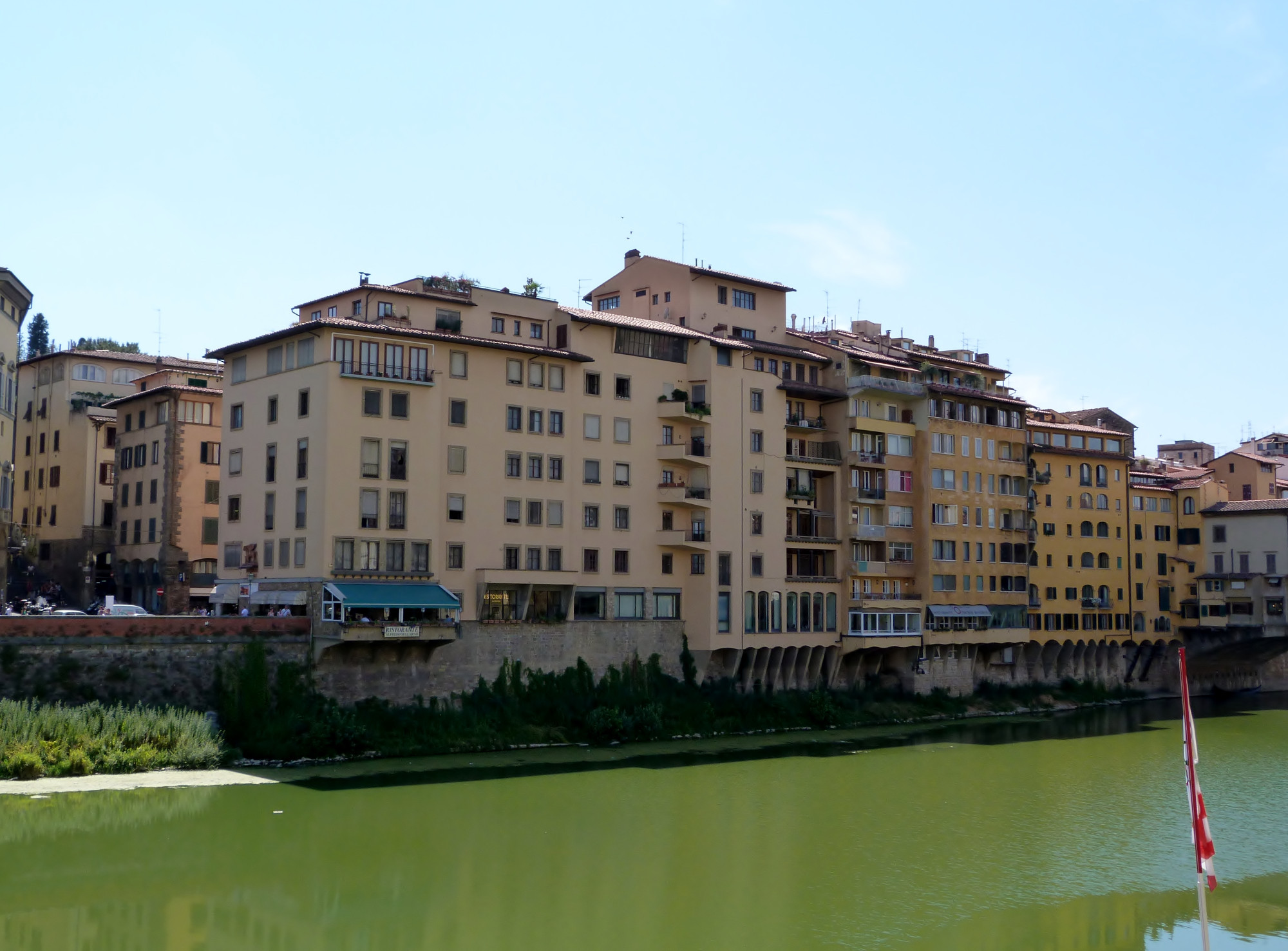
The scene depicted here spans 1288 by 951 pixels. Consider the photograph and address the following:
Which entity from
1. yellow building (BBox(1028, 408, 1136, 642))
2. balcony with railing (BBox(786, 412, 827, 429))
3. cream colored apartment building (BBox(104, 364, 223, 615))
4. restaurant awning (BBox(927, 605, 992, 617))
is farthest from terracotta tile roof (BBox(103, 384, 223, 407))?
yellow building (BBox(1028, 408, 1136, 642))

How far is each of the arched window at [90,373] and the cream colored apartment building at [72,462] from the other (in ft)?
0.12

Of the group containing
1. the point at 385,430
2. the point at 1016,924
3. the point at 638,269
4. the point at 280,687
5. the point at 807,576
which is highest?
the point at 638,269

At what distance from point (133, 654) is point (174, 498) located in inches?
842

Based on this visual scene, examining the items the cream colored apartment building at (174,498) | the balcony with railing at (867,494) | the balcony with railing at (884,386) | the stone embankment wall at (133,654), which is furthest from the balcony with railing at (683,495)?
the cream colored apartment building at (174,498)

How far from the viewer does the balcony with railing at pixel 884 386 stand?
75.4m

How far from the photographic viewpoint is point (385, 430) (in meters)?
57.9

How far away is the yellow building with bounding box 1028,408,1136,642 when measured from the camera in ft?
287

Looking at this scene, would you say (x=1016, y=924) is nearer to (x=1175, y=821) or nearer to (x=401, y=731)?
(x=1175, y=821)

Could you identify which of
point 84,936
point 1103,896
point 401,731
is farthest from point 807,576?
point 84,936

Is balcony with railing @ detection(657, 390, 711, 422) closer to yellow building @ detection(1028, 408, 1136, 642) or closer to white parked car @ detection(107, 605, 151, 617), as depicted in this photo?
white parked car @ detection(107, 605, 151, 617)

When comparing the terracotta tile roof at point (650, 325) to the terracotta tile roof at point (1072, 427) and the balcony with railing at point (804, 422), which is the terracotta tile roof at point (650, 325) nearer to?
the balcony with railing at point (804, 422)

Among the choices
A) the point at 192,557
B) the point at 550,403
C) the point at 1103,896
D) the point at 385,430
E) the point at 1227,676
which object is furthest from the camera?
the point at 1227,676

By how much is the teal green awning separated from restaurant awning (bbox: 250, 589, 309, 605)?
5.49ft

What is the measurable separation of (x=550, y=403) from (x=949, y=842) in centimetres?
2874
